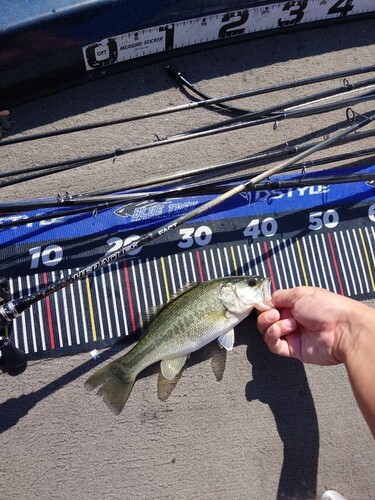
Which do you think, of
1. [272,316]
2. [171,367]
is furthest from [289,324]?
[171,367]

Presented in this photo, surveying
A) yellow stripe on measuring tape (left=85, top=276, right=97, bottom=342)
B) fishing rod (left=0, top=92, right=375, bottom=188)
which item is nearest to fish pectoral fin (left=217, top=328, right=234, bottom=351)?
yellow stripe on measuring tape (left=85, top=276, right=97, bottom=342)

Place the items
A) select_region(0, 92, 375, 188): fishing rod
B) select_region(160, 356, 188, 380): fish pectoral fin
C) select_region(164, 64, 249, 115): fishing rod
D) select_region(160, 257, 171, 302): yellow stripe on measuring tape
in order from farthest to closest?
select_region(164, 64, 249, 115): fishing rod < select_region(160, 257, 171, 302): yellow stripe on measuring tape < select_region(160, 356, 188, 380): fish pectoral fin < select_region(0, 92, 375, 188): fishing rod

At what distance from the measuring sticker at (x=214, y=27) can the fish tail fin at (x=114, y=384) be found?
207 cm

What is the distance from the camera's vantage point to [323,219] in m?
3.09

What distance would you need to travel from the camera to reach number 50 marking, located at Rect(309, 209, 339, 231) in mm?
3068

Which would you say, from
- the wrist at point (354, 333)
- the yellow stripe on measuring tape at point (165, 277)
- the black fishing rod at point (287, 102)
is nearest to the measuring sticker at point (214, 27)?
the black fishing rod at point (287, 102)

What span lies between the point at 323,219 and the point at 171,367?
1493 millimetres

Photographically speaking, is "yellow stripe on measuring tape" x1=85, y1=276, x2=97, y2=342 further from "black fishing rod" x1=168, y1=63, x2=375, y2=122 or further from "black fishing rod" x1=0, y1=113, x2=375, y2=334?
"black fishing rod" x1=168, y1=63, x2=375, y2=122

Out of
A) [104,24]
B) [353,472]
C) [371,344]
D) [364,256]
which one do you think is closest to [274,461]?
[353,472]

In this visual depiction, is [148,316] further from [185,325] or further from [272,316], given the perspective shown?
[272,316]

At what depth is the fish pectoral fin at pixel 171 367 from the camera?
106 inches

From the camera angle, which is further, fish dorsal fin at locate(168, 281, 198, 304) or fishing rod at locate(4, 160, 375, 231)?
fish dorsal fin at locate(168, 281, 198, 304)

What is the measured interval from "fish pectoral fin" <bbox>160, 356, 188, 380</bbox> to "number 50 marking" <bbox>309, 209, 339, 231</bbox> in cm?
132

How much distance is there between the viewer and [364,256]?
3.05 metres
